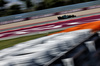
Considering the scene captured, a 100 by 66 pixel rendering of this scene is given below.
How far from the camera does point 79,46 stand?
9.26ft

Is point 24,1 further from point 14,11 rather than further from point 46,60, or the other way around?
point 46,60

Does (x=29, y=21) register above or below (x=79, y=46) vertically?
below

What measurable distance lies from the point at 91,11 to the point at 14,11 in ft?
90.5

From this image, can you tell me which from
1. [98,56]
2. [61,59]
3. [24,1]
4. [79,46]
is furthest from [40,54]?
[24,1]

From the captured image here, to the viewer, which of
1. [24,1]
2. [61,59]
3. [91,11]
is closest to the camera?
[61,59]

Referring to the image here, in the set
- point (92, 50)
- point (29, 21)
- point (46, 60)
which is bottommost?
point (29, 21)

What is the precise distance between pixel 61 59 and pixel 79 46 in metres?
0.58

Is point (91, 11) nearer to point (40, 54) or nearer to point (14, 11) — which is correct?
point (40, 54)

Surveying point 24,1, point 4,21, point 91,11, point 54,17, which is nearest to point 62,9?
point 54,17

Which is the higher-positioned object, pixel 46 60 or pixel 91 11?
pixel 46 60

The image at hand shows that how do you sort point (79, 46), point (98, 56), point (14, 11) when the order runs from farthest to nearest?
point (14, 11), point (98, 56), point (79, 46)

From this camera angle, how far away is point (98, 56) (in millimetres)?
3275

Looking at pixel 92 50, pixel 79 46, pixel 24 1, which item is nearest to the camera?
pixel 79 46

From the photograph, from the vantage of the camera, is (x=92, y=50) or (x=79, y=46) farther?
(x=92, y=50)
